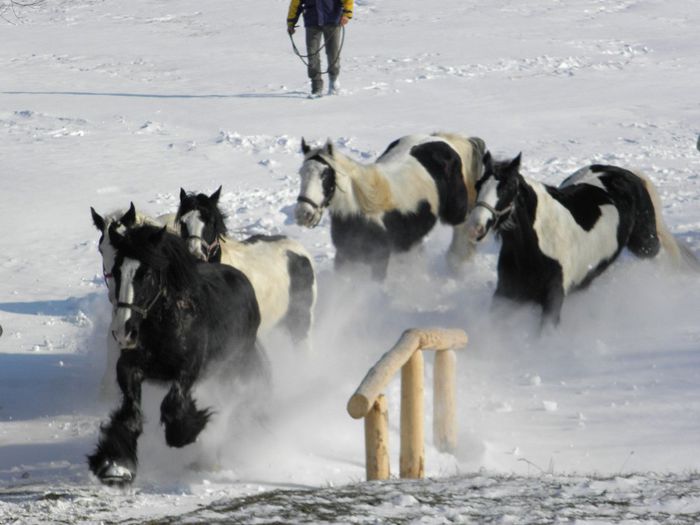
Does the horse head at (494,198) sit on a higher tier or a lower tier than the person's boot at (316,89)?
lower

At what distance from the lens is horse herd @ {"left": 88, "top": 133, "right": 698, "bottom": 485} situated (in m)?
7.15

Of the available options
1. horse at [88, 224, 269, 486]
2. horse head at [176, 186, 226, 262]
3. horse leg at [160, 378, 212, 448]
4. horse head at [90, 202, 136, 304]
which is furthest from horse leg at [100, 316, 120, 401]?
horse leg at [160, 378, 212, 448]

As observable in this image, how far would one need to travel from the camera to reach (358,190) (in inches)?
445

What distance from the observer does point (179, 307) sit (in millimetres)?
7344

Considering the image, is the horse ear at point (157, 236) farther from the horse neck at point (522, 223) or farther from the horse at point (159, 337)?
the horse neck at point (522, 223)

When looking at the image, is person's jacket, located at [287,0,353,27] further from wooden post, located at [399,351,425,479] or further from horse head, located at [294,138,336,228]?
wooden post, located at [399,351,425,479]

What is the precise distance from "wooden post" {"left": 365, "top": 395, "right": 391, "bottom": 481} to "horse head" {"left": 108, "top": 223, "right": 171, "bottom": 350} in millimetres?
1372

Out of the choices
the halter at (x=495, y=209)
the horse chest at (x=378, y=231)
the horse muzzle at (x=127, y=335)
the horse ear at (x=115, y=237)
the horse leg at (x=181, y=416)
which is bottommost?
the horse leg at (x=181, y=416)

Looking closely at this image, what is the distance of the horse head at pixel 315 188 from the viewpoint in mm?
10961

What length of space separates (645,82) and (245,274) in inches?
546

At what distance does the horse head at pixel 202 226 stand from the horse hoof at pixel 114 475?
2178mm

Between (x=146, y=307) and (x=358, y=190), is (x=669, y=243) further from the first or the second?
(x=146, y=307)

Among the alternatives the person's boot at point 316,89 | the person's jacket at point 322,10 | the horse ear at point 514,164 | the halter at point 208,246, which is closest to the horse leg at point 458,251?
the horse ear at point 514,164

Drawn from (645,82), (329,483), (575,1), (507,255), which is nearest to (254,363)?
(329,483)
